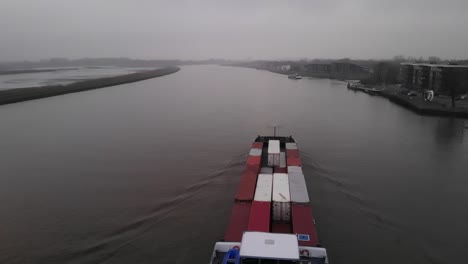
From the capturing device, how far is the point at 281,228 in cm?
844

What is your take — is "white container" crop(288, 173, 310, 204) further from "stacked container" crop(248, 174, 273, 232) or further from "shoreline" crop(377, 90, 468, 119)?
"shoreline" crop(377, 90, 468, 119)

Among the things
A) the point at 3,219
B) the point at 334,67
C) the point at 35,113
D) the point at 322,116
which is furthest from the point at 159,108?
the point at 334,67

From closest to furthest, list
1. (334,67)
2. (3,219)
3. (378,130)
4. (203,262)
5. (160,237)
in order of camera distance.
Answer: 1. (203,262)
2. (160,237)
3. (3,219)
4. (378,130)
5. (334,67)

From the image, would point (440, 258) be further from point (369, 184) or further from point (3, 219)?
point (3, 219)

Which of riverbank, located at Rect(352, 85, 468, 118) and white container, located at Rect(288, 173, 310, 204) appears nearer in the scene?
white container, located at Rect(288, 173, 310, 204)

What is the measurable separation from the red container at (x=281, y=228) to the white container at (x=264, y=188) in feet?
2.32

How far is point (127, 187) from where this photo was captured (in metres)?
12.5

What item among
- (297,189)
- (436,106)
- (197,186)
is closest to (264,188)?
(297,189)

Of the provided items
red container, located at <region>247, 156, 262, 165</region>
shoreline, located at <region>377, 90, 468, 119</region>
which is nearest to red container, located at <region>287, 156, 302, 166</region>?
red container, located at <region>247, 156, 262, 165</region>

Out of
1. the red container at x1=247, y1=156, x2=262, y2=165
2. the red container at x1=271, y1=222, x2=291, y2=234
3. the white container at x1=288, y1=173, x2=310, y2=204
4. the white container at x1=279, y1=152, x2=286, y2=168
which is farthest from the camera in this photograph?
the white container at x1=279, y1=152, x2=286, y2=168

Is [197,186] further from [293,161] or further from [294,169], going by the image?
[293,161]

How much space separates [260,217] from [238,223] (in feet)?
1.97

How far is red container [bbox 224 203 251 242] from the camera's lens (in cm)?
782

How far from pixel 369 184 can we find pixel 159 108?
75.8 ft
